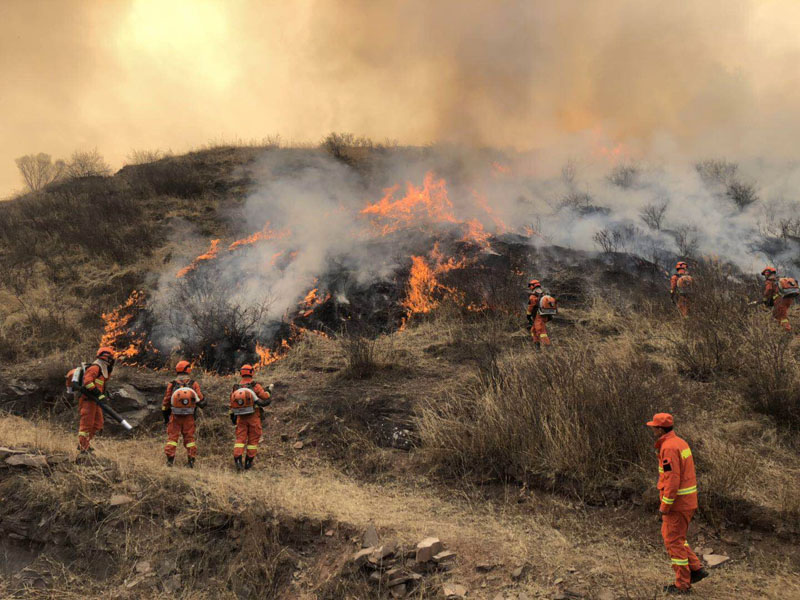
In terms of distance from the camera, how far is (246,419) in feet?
24.2

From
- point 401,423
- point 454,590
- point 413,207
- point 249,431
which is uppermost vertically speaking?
point 413,207

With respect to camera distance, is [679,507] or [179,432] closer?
[679,507]

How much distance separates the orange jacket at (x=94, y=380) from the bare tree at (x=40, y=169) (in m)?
29.5

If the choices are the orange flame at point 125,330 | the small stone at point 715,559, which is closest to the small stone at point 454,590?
the small stone at point 715,559

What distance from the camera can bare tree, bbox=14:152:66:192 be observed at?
30.6m

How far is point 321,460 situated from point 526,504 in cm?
340

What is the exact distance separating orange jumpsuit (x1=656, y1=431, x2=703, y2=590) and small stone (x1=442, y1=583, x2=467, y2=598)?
175 cm

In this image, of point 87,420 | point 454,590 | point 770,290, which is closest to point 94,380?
point 87,420

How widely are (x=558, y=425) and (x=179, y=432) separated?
18.3 ft

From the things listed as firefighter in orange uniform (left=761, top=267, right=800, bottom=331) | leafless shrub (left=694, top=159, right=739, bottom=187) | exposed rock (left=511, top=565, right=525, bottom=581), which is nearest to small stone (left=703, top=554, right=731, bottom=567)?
exposed rock (left=511, top=565, right=525, bottom=581)

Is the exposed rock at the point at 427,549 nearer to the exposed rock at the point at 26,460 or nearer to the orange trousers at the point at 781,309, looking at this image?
the exposed rock at the point at 26,460

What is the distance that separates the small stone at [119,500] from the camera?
5.56 meters

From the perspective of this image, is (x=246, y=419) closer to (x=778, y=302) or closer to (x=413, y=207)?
(x=778, y=302)

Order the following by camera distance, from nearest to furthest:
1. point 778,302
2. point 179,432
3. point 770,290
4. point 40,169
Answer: point 179,432 < point 778,302 < point 770,290 < point 40,169
